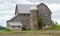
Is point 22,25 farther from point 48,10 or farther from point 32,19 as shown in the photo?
point 48,10

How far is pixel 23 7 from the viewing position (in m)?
89.5

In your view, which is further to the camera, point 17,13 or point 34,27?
point 17,13

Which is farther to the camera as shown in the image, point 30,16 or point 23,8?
point 23,8

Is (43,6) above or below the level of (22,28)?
above

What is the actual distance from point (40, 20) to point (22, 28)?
5690 millimetres

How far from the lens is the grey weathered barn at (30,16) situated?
87425mm

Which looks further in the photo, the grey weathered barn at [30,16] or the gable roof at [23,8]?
the gable roof at [23,8]

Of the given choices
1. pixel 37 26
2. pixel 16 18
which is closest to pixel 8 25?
pixel 16 18

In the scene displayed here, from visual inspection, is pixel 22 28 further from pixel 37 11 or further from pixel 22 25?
pixel 37 11

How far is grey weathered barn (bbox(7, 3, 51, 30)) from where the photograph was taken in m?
87.4

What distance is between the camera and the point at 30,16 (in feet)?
291

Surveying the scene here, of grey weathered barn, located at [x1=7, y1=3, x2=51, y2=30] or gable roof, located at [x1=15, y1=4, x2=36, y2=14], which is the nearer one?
grey weathered barn, located at [x1=7, y1=3, x2=51, y2=30]

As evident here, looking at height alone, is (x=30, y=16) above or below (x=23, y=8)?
below

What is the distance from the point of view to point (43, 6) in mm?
89625
